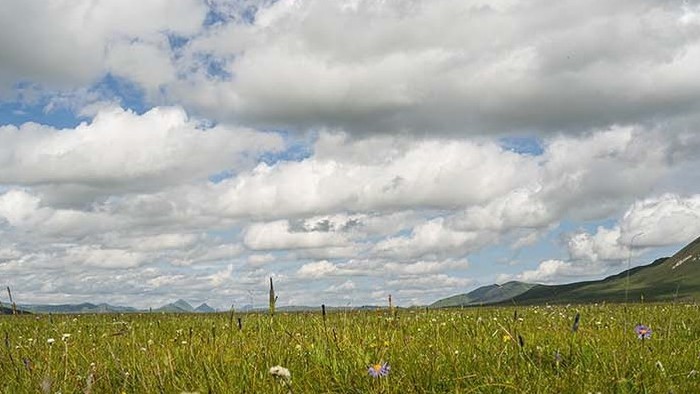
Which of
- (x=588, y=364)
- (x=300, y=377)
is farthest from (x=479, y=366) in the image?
(x=300, y=377)

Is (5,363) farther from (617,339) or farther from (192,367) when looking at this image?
(617,339)

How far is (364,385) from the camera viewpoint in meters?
5.61

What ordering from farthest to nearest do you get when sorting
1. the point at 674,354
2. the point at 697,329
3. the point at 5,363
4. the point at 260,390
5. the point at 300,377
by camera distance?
1. the point at 697,329
2. the point at 5,363
3. the point at 674,354
4. the point at 300,377
5. the point at 260,390

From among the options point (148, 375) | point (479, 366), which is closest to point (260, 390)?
point (148, 375)

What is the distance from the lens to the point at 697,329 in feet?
34.9

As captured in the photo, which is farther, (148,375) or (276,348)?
(276,348)

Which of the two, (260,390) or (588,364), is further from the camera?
(588,364)

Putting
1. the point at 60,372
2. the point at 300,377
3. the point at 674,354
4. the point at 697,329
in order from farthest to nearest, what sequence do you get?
1. the point at 697,329
2. the point at 60,372
3. the point at 674,354
4. the point at 300,377

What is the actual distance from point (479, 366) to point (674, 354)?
6.86 feet

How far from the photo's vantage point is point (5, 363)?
8.09 metres

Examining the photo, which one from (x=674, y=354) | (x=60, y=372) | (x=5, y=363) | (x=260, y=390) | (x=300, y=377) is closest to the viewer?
(x=260, y=390)

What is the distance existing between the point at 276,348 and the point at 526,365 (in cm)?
310

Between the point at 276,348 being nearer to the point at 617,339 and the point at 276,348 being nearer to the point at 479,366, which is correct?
the point at 479,366

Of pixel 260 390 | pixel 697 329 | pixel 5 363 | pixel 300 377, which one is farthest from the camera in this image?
pixel 697 329
